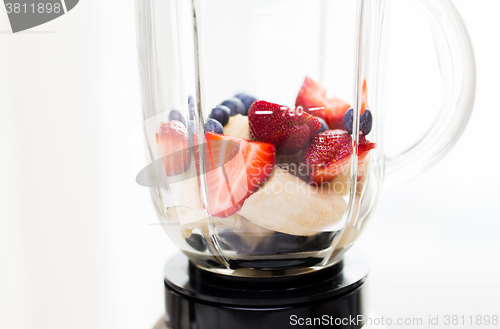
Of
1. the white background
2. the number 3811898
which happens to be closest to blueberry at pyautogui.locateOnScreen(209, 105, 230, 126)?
the white background

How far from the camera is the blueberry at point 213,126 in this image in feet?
1.64

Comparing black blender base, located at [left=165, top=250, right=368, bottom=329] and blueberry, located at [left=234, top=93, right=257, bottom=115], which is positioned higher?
blueberry, located at [left=234, top=93, right=257, bottom=115]

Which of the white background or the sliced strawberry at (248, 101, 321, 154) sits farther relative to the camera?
the white background

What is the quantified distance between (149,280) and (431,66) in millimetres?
848

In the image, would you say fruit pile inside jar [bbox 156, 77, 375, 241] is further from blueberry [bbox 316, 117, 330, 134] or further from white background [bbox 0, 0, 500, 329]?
white background [bbox 0, 0, 500, 329]

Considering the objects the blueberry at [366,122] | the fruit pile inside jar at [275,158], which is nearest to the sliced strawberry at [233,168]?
the fruit pile inside jar at [275,158]

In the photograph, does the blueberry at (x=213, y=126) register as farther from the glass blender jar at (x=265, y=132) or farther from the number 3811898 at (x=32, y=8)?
the number 3811898 at (x=32, y=8)

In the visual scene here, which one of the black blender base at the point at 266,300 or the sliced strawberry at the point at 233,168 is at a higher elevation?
the sliced strawberry at the point at 233,168

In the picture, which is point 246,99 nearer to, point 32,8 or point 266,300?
point 266,300

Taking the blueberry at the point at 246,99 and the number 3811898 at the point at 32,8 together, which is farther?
the number 3811898 at the point at 32,8

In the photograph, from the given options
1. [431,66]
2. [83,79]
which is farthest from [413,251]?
[83,79]

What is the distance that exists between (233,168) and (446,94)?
0.94 feet

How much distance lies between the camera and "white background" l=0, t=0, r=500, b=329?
101cm

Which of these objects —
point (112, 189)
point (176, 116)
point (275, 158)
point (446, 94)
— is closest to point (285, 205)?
point (275, 158)
